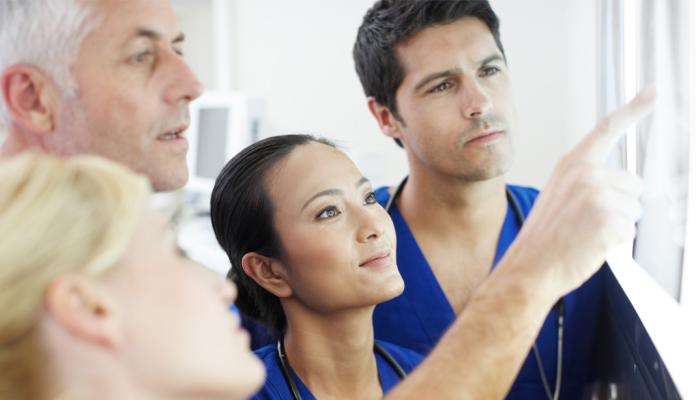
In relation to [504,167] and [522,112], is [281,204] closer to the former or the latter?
[504,167]

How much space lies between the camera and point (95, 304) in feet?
1.51

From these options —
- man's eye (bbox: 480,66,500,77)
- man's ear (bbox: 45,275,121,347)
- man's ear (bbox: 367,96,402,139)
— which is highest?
man's eye (bbox: 480,66,500,77)

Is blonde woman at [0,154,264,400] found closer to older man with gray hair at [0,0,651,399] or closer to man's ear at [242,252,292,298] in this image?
older man with gray hair at [0,0,651,399]

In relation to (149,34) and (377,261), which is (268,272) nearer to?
(377,261)

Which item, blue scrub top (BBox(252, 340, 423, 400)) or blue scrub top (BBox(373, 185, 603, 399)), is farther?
blue scrub top (BBox(373, 185, 603, 399))

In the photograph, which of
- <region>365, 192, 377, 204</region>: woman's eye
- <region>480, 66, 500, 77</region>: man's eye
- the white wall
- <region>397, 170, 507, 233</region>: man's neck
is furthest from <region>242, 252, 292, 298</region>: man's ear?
the white wall

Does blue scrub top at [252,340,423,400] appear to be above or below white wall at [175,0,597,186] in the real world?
below

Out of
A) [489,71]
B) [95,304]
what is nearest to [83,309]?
[95,304]

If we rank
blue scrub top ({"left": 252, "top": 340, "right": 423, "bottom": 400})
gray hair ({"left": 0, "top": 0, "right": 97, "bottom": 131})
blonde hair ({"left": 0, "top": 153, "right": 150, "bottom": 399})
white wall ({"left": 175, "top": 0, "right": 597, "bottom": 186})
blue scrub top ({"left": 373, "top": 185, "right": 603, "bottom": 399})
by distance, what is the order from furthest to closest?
white wall ({"left": 175, "top": 0, "right": 597, "bottom": 186}), blue scrub top ({"left": 373, "top": 185, "right": 603, "bottom": 399}), blue scrub top ({"left": 252, "top": 340, "right": 423, "bottom": 400}), gray hair ({"left": 0, "top": 0, "right": 97, "bottom": 131}), blonde hair ({"left": 0, "top": 153, "right": 150, "bottom": 399})

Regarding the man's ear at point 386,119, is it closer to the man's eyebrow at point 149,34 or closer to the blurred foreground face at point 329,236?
the blurred foreground face at point 329,236

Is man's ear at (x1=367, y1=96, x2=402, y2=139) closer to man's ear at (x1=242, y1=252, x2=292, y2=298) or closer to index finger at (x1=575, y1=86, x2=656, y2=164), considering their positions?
man's ear at (x1=242, y1=252, x2=292, y2=298)

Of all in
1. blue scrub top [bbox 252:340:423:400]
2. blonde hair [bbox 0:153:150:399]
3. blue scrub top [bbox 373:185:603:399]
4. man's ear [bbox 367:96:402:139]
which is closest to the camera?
blonde hair [bbox 0:153:150:399]

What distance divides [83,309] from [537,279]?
1.23ft

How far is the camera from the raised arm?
2.08ft
